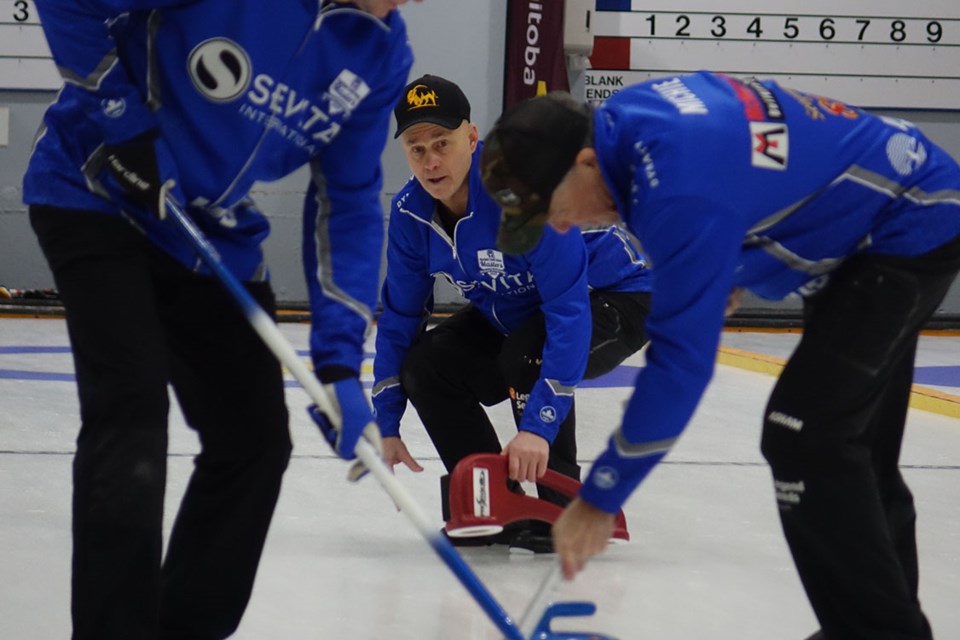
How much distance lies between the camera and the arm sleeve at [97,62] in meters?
1.67

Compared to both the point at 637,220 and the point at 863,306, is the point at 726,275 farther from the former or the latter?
the point at 863,306

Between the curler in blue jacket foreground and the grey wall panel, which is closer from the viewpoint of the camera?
the curler in blue jacket foreground

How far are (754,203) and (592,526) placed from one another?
467mm

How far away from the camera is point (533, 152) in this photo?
5.44 feet

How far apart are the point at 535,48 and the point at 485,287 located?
5.55 metres

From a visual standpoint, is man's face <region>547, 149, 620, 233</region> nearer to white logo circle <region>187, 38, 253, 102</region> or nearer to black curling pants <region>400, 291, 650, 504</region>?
white logo circle <region>187, 38, 253, 102</region>

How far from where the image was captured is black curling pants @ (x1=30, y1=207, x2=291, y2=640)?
165 centimetres

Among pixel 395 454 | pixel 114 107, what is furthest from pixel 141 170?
pixel 395 454

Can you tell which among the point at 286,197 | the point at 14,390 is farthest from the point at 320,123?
the point at 286,197

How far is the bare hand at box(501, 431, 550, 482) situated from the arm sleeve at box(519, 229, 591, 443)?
2 centimetres

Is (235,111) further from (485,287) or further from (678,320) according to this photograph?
(485,287)

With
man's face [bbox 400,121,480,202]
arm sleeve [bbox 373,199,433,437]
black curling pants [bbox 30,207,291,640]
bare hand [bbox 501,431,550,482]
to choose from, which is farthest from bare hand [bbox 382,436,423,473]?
black curling pants [bbox 30,207,291,640]

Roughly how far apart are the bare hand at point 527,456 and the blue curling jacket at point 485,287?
21 millimetres

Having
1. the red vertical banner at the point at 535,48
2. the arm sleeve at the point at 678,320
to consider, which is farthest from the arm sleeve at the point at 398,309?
the red vertical banner at the point at 535,48
